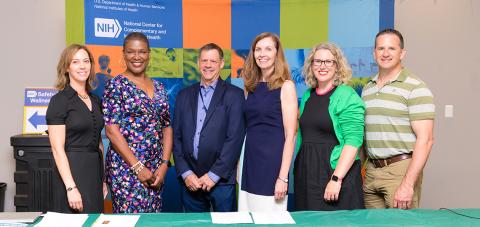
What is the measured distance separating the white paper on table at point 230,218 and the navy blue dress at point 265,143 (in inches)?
24.7

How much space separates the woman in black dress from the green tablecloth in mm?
547

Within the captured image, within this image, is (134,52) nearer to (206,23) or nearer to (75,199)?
(75,199)

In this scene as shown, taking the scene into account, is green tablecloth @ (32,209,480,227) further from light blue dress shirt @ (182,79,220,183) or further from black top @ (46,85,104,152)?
light blue dress shirt @ (182,79,220,183)

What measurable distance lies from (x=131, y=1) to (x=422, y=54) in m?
2.57

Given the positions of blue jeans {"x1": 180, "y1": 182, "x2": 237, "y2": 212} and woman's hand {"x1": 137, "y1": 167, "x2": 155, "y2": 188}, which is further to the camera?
blue jeans {"x1": 180, "y1": 182, "x2": 237, "y2": 212}

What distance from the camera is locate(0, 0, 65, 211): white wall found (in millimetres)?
3441

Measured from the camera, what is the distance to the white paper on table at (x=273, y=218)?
160cm

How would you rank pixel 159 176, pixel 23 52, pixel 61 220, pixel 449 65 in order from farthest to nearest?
pixel 449 65, pixel 23 52, pixel 159 176, pixel 61 220

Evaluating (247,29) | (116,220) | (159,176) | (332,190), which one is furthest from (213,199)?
(247,29)

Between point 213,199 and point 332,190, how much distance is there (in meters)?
0.74

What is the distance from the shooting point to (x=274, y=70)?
2.42m

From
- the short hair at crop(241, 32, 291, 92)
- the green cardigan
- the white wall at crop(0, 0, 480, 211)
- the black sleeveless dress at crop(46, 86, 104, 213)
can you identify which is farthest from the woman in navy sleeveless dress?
the white wall at crop(0, 0, 480, 211)

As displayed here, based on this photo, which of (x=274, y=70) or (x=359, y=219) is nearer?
(x=359, y=219)

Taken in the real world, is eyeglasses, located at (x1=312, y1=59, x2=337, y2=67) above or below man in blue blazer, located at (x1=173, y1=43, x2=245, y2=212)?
above
